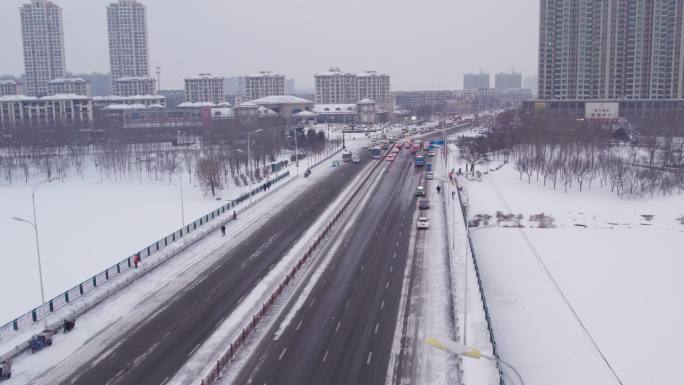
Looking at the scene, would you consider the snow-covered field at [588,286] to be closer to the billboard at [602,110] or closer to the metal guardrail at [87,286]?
the metal guardrail at [87,286]

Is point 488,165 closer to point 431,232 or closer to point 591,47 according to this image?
point 431,232

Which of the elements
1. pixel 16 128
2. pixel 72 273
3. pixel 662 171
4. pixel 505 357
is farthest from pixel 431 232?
pixel 16 128

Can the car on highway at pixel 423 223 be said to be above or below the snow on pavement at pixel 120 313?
above

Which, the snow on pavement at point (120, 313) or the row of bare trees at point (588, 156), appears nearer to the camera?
the snow on pavement at point (120, 313)

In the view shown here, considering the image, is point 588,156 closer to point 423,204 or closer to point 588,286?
point 423,204

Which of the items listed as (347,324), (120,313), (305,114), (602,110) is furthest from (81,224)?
(305,114)

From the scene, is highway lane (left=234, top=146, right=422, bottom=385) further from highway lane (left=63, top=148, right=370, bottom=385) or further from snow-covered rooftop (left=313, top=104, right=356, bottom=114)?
snow-covered rooftop (left=313, top=104, right=356, bottom=114)

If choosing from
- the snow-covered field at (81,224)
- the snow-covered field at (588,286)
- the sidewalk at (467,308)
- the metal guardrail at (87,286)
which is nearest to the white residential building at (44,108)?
the snow-covered field at (81,224)
